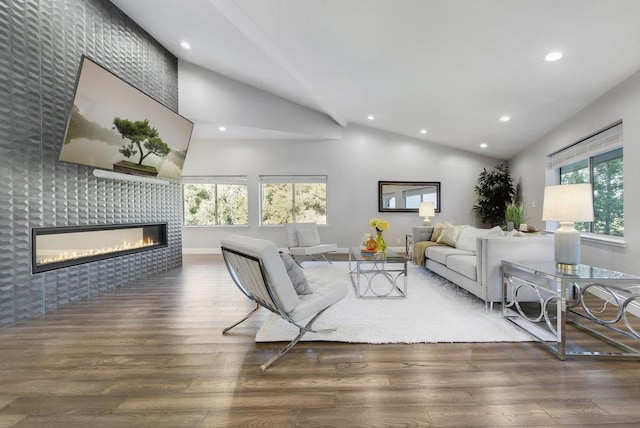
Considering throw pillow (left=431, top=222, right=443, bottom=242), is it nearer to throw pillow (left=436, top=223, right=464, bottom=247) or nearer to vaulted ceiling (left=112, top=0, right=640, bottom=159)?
throw pillow (left=436, top=223, right=464, bottom=247)

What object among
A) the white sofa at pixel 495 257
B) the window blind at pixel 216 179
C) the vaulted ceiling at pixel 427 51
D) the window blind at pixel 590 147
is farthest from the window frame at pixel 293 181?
the window blind at pixel 590 147

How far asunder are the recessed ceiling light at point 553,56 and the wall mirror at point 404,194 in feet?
13.1

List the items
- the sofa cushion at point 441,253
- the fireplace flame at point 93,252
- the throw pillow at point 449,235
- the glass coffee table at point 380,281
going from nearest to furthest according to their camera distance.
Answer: the fireplace flame at point 93,252
the glass coffee table at point 380,281
the sofa cushion at point 441,253
the throw pillow at point 449,235

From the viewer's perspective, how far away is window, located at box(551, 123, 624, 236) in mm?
3627

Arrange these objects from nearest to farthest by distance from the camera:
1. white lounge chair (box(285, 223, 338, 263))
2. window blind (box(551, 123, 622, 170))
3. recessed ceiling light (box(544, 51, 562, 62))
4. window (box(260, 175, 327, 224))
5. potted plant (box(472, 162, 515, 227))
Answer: recessed ceiling light (box(544, 51, 562, 62)) → window blind (box(551, 123, 622, 170)) → white lounge chair (box(285, 223, 338, 263)) → potted plant (box(472, 162, 515, 227)) → window (box(260, 175, 327, 224))

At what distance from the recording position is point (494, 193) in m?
6.52

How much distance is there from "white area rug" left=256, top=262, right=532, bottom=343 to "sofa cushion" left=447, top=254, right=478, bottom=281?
30 cm

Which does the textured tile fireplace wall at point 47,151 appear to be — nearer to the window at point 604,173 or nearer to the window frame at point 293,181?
the window frame at point 293,181

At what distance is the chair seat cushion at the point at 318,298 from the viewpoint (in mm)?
2068

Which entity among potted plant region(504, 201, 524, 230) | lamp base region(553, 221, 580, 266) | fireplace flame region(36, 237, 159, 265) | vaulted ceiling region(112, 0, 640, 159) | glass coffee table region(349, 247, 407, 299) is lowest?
glass coffee table region(349, 247, 407, 299)

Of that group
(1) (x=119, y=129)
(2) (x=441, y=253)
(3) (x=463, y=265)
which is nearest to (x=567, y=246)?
(3) (x=463, y=265)

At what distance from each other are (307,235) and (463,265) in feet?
10.4

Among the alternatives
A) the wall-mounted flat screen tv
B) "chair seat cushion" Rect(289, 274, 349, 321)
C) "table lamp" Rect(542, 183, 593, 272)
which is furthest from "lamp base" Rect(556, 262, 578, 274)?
the wall-mounted flat screen tv

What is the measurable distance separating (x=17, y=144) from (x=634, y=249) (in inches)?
256
